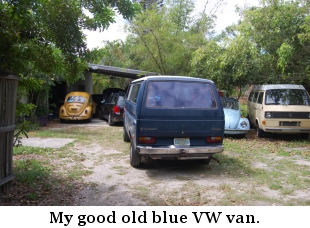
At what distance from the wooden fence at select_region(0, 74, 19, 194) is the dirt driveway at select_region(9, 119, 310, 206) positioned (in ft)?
3.75

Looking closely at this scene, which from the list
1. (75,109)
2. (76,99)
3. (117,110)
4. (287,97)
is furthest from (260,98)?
(76,99)

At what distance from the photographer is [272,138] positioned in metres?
12.0

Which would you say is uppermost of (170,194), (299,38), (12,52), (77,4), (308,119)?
(299,38)

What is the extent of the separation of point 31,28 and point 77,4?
829 millimetres

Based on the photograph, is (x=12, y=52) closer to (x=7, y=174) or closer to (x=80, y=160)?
(x=7, y=174)

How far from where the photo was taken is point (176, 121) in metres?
6.33

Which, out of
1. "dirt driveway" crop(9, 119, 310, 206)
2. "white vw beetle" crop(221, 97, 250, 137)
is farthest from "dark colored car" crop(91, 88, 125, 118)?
"dirt driveway" crop(9, 119, 310, 206)

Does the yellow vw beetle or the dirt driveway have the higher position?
the yellow vw beetle

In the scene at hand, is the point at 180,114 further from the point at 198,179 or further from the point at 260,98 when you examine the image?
the point at 260,98

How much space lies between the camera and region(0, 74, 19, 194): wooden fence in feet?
14.9

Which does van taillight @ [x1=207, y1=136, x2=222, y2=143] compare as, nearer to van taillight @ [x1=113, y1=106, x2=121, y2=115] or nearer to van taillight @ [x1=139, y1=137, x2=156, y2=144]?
van taillight @ [x1=139, y1=137, x2=156, y2=144]

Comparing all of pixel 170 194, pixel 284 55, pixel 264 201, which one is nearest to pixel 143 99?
pixel 170 194

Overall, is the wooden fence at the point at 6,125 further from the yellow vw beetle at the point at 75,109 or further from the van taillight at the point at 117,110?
the yellow vw beetle at the point at 75,109

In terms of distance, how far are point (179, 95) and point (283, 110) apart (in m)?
5.75
